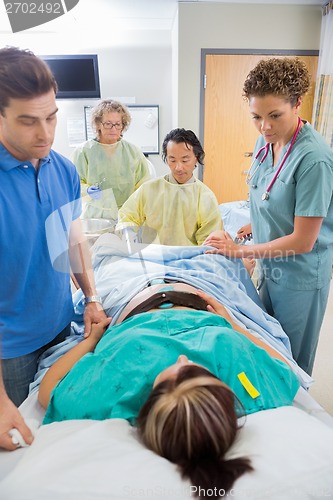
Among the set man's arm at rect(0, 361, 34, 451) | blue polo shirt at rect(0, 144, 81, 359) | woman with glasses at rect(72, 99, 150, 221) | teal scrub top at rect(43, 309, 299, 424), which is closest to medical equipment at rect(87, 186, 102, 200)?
woman with glasses at rect(72, 99, 150, 221)

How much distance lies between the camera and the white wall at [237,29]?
3.46 m

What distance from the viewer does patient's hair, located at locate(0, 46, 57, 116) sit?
2.28 feet

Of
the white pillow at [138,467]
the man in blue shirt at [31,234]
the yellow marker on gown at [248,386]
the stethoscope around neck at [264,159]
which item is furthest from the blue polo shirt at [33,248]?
the stethoscope around neck at [264,159]

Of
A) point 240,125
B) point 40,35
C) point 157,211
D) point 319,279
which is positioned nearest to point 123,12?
point 40,35

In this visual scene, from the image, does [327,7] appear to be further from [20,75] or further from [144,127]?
[20,75]

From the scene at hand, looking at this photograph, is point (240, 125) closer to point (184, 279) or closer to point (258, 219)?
point (258, 219)

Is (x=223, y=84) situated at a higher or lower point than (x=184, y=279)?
higher

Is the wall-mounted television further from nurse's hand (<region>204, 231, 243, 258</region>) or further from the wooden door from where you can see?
nurse's hand (<region>204, 231, 243, 258</region>)

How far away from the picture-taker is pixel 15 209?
0.95 meters

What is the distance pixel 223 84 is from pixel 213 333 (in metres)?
3.35

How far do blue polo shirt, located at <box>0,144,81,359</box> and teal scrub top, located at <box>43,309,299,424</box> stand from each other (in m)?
0.22

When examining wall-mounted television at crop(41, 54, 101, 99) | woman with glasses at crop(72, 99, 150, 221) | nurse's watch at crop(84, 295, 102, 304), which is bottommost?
nurse's watch at crop(84, 295, 102, 304)

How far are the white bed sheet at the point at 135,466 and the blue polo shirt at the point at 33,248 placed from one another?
37 cm

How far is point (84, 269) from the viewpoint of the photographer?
1.33m
